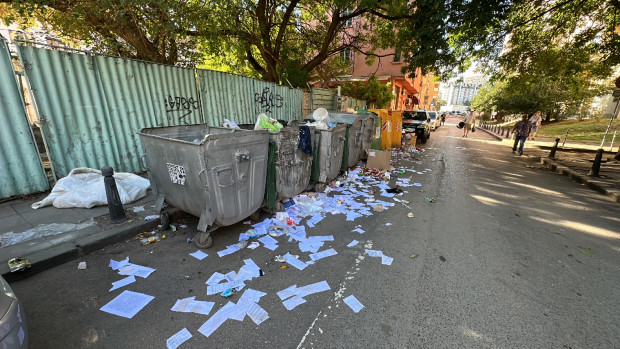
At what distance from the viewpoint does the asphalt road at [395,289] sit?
2.11 meters

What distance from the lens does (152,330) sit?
6.98 feet

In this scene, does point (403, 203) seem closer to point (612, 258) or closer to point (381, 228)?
point (381, 228)

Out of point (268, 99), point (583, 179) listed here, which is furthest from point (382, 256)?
point (583, 179)

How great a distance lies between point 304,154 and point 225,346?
3451mm

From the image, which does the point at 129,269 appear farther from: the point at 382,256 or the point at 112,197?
the point at 382,256

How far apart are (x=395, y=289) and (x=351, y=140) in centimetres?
502

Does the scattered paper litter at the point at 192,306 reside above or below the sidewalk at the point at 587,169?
above

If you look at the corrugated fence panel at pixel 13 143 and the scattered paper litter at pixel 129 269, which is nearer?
the scattered paper litter at pixel 129 269

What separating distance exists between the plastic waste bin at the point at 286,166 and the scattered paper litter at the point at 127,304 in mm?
2064

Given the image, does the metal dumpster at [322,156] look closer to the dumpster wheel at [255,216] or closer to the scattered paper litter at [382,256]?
the dumpster wheel at [255,216]

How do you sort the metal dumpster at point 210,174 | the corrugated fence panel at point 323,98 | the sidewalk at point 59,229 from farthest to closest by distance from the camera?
the corrugated fence panel at point 323,98 → the metal dumpster at point 210,174 → the sidewalk at point 59,229

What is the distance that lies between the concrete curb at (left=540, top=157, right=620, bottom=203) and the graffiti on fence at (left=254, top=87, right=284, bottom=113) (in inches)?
376

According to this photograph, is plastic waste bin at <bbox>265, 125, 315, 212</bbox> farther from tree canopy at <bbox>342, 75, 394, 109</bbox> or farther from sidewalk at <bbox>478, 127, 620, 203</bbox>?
tree canopy at <bbox>342, 75, 394, 109</bbox>

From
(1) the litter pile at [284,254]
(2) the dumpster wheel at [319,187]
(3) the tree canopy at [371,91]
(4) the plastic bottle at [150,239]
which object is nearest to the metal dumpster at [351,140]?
(1) the litter pile at [284,254]
